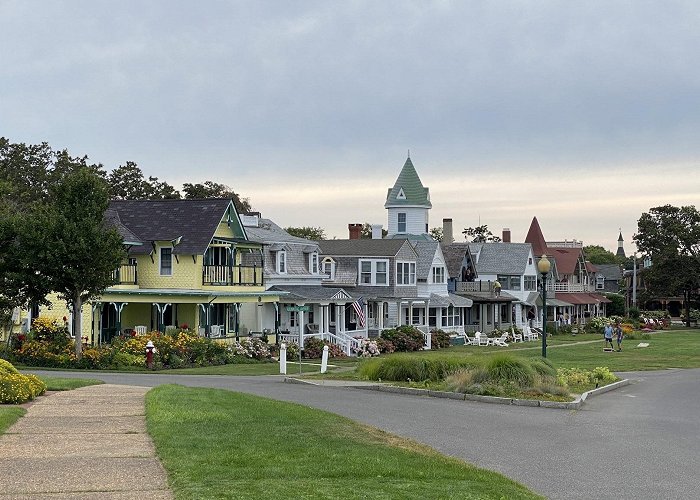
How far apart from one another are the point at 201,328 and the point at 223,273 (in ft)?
9.73

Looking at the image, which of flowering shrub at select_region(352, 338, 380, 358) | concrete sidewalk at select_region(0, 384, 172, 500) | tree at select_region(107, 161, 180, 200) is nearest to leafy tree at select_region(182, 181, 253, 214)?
tree at select_region(107, 161, 180, 200)

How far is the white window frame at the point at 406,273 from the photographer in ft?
220

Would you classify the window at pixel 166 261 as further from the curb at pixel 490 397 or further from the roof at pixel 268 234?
the curb at pixel 490 397

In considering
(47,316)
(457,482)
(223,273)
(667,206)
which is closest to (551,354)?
(223,273)

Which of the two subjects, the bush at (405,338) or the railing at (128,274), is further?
the bush at (405,338)

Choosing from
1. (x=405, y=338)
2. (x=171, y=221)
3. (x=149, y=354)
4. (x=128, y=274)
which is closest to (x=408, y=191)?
(x=405, y=338)

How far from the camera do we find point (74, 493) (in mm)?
11500

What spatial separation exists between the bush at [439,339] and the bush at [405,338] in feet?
6.45

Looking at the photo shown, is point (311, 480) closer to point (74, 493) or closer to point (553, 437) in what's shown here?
point (74, 493)

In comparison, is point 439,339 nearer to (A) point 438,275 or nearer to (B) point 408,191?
(A) point 438,275

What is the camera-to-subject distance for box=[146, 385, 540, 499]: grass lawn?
11.8 meters

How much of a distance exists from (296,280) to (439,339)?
937 cm

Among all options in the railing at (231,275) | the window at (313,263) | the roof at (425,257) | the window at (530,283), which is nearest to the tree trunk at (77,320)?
the railing at (231,275)

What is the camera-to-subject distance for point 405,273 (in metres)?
67.7
